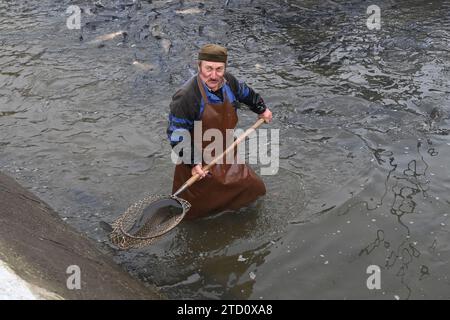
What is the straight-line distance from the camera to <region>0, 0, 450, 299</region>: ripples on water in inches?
195

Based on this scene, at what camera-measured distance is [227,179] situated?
5180 mm

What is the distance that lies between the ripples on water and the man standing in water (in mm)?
314

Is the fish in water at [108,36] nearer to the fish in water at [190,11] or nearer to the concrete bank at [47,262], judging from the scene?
the fish in water at [190,11]

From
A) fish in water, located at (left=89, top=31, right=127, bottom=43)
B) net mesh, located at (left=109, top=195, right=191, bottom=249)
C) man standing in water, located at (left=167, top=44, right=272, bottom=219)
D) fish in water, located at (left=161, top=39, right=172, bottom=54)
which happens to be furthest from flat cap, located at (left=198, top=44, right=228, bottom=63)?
fish in water, located at (left=89, top=31, right=127, bottom=43)

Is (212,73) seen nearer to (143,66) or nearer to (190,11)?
(143,66)

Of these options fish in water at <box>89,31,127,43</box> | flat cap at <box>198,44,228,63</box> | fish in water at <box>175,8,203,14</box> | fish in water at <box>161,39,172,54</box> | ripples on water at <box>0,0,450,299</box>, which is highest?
flat cap at <box>198,44,228,63</box>

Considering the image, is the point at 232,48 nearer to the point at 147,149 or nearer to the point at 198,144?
the point at 147,149

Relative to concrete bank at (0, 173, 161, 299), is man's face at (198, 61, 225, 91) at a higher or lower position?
higher

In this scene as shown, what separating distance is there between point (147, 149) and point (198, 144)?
2.47 m

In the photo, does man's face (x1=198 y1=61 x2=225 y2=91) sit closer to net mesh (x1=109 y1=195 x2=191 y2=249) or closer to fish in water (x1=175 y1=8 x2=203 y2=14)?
net mesh (x1=109 y1=195 x2=191 y2=249)

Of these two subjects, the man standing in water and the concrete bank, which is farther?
the man standing in water
